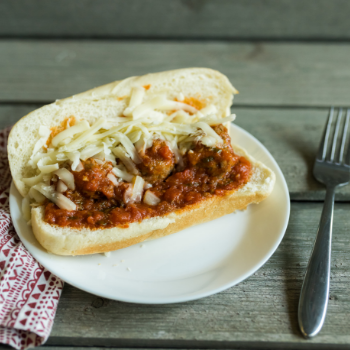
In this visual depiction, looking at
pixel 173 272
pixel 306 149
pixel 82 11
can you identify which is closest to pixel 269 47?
pixel 306 149

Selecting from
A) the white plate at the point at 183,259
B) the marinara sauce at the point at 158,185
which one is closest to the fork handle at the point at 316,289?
the white plate at the point at 183,259

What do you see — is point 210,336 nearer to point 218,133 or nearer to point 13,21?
point 218,133

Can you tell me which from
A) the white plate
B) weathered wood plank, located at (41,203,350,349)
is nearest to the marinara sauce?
the white plate

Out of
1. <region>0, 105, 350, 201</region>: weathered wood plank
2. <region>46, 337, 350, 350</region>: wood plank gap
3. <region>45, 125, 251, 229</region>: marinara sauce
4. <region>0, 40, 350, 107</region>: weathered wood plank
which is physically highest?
<region>45, 125, 251, 229</region>: marinara sauce

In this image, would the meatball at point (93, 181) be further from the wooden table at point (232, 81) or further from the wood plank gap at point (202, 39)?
the wood plank gap at point (202, 39)

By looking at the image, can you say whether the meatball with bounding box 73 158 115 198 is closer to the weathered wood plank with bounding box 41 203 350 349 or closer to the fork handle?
the weathered wood plank with bounding box 41 203 350 349
